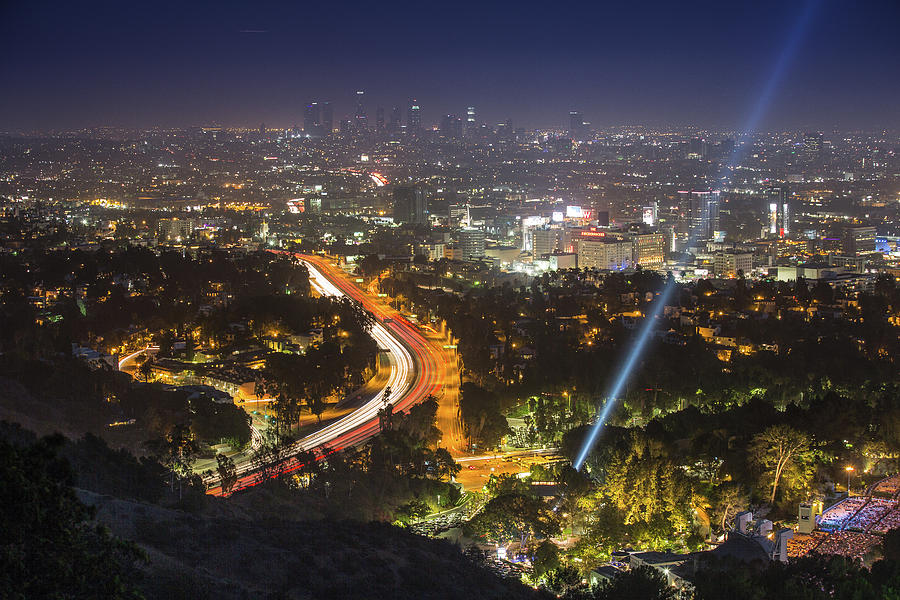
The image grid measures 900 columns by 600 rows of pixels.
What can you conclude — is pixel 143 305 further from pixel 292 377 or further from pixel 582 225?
pixel 582 225

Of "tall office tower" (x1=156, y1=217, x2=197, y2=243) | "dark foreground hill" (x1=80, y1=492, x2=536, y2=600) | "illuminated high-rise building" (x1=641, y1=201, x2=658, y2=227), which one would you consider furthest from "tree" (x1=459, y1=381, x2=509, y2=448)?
"illuminated high-rise building" (x1=641, y1=201, x2=658, y2=227)

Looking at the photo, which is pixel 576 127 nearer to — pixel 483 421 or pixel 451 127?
pixel 451 127

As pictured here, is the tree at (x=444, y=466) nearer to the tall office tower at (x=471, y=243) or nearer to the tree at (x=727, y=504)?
the tree at (x=727, y=504)

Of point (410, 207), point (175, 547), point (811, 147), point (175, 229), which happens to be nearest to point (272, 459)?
point (175, 547)

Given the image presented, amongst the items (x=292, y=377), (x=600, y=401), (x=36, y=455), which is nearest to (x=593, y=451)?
(x=600, y=401)

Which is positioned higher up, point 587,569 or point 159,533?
point 159,533
